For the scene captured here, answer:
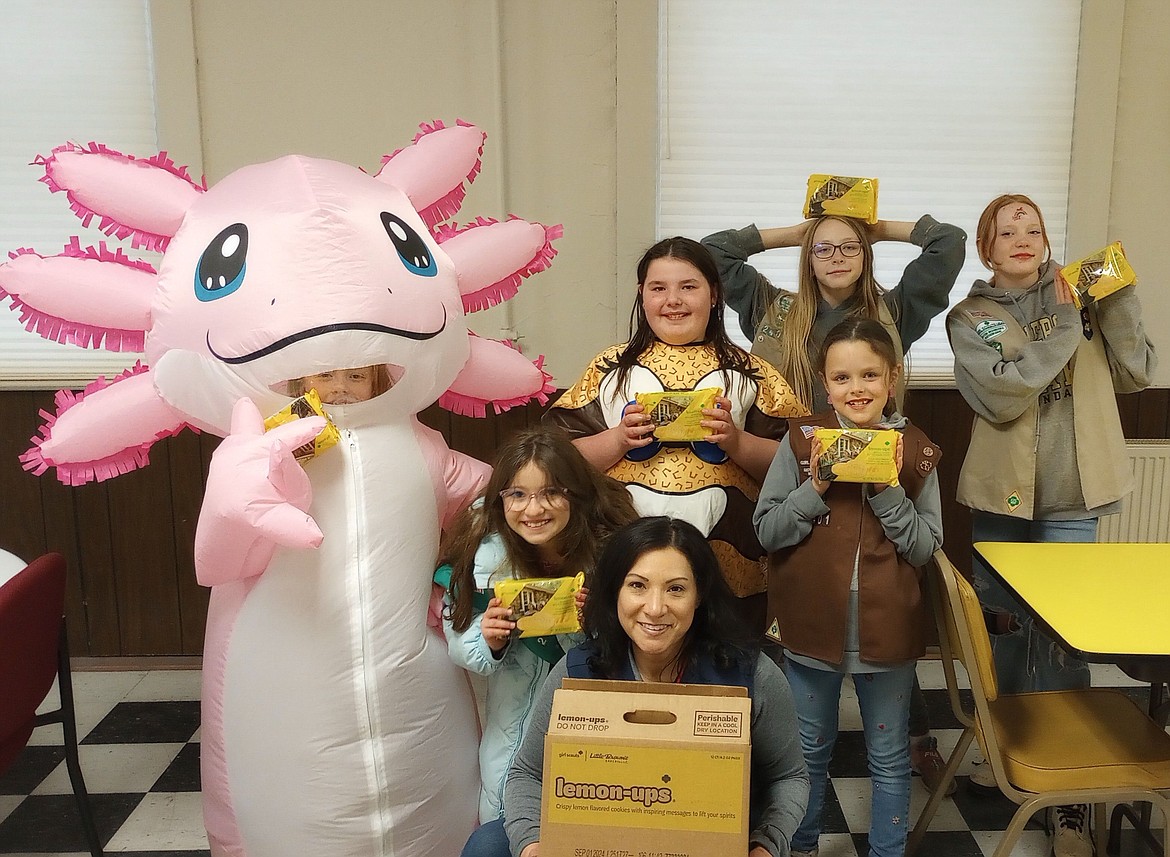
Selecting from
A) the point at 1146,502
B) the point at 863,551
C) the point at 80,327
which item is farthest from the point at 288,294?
the point at 1146,502

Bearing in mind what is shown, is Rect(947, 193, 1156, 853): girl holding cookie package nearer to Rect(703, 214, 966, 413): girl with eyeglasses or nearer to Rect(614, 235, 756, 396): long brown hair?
Rect(703, 214, 966, 413): girl with eyeglasses

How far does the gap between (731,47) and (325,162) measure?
5.72ft

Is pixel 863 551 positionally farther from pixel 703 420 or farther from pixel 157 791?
pixel 157 791

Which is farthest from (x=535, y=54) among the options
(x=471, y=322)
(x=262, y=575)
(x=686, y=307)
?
(x=262, y=575)

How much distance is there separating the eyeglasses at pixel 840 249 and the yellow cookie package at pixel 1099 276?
1.72 ft

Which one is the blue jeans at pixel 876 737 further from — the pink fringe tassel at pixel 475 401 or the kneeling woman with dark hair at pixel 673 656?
the pink fringe tassel at pixel 475 401

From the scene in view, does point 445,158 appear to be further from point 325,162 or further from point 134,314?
point 134,314

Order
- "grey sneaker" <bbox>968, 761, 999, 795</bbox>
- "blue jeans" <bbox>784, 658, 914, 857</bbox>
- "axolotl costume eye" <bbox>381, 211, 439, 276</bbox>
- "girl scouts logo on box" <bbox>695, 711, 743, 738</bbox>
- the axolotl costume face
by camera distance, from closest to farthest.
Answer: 1. "girl scouts logo on box" <bbox>695, 711, 743, 738</bbox>
2. the axolotl costume face
3. "axolotl costume eye" <bbox>381, 211, 439, 276</bbox>
4. "blue jeans" <bbox>784, 658, 914, 857</bbox>
5. "grey sneaker" <bbox>968, 761, 999, 795</bbox>

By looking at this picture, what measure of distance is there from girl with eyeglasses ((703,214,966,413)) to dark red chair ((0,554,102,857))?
70.5 inches

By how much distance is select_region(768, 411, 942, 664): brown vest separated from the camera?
195cm

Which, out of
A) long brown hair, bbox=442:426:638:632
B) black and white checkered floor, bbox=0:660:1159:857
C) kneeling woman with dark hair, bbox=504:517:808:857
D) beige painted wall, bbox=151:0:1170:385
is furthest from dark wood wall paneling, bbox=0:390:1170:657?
kneeling woman with dark hair, bbox=504:517:808:857

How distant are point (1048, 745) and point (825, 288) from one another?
46.0 inches

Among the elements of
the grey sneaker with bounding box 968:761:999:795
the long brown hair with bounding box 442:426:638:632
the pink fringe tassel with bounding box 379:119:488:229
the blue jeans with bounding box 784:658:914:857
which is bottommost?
the grey sneaker with bounding box 968:761:999:795

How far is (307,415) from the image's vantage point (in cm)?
174
